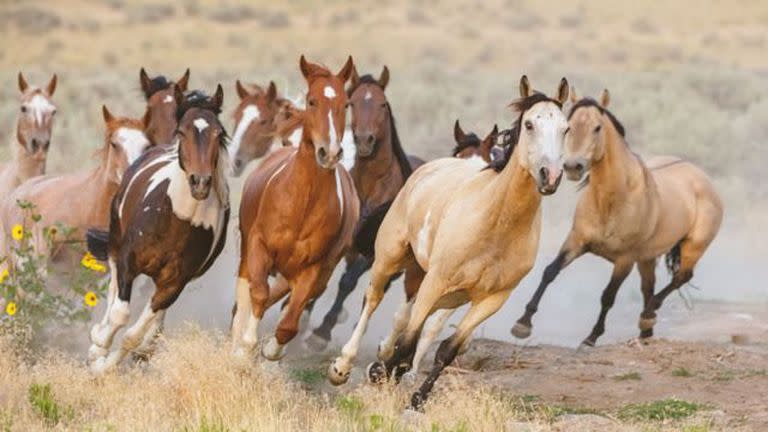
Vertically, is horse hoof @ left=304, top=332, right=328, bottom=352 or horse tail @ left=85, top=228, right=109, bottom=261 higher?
horse tail @ left=85, top=228, right=109, bottom=261

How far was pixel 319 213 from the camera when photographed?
10695 millimetres

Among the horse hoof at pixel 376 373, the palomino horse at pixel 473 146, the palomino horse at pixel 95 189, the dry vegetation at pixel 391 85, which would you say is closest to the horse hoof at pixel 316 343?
the dry vegetation at pixel 391 85

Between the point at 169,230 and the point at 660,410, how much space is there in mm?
3080

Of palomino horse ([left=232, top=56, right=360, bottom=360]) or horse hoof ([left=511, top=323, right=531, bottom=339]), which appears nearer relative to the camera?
palomino horse ([left=232, top=56, right=360, bottom=360])

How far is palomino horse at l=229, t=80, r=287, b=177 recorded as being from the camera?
15680 millimetres

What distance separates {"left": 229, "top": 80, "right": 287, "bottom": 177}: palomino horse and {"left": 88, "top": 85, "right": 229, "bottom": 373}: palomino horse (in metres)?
4.63

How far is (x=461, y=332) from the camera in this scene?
10.0m

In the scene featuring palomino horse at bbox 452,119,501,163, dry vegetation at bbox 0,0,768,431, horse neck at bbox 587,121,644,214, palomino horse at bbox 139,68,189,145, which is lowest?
dry vegetation at bbox 0,0,768,431

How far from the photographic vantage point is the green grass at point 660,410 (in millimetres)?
9961

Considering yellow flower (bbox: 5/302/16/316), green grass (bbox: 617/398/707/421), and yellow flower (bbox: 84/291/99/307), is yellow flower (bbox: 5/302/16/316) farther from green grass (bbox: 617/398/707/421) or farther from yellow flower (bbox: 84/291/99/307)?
green grass (bbox: 617/398/707/421)

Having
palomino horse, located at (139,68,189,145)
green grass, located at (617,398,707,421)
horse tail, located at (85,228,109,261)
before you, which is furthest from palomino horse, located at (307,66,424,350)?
green grass, located at (617,398,707,421)

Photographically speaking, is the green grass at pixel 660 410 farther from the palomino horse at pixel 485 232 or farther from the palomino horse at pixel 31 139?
the palomino horse at pixel 31 139

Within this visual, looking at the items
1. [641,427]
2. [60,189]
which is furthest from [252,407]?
[60,189]

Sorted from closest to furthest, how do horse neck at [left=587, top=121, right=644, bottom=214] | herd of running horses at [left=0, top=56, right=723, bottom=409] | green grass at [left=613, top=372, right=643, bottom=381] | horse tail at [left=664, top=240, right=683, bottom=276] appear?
herd of running horses at [left=0, top=56, right=723, bottom=409]
green grass at [left=613, top=372, right=643, bottom=381]
horse neck at [left=587, top=121, right=644, bottom=214]
horse tail at [left=664, top=240, right=683, bottom=276]
